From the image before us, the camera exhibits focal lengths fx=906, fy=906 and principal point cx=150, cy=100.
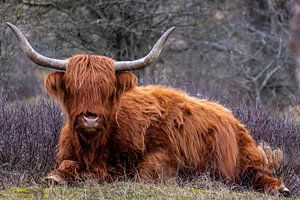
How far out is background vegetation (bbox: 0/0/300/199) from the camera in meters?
8.33

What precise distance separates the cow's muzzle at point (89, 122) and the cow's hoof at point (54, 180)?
442mm

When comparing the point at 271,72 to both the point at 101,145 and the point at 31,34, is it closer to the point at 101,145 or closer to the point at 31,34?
the point at 31,34

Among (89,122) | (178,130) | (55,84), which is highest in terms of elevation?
(55,84)

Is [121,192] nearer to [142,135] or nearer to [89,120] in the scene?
[89,120]

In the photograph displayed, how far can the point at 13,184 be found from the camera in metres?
7.12

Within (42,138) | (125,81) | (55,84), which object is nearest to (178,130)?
(125,81)

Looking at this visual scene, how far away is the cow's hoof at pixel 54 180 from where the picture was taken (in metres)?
7.01

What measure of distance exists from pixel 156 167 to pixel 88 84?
91cm

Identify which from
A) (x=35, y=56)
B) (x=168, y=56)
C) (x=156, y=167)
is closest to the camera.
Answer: (x=35, y=56)

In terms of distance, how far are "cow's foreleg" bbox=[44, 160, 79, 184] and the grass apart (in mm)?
156

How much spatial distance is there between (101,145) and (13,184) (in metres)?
0.76

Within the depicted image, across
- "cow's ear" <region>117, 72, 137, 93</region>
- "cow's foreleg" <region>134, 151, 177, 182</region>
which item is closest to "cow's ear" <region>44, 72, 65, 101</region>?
"cow's ear" <region>117, 72, 137, 93</region>

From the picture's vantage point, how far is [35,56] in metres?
7.15

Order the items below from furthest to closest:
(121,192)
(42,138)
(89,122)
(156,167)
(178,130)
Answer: (42,138), (178,130), (156,167), (89,122), (121,192)
